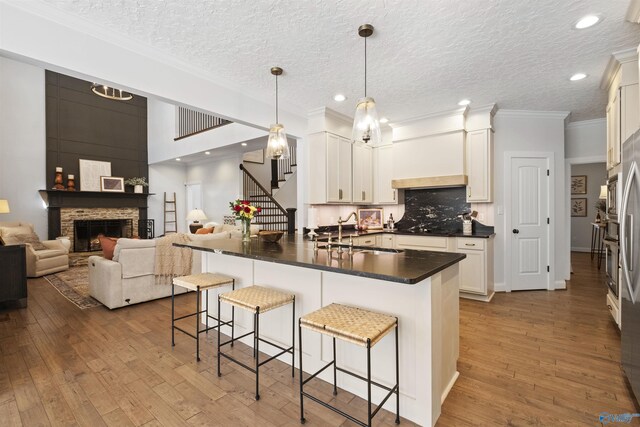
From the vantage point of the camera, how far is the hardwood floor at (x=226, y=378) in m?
1.89

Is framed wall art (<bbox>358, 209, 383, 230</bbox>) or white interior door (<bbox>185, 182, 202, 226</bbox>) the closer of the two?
framed wall art (<bbox>358, 209, 383, 230</bbox>)

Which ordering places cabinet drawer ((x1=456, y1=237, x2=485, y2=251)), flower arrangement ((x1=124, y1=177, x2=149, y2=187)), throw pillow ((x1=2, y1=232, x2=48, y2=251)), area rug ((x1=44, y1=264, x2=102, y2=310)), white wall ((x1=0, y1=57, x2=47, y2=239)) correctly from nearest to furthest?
area rug ((x1=44, y1=264, x2=102, y2=310)) → cabinet drawer ((x1=456, y1=237, x2=485, y2=251)) → throw pillow ((x1=2, y1=232, x2=48, y2=251)) → white wall ((x1=0, y1=57, x2=47, y2=239)) → flower arrangement ((x1=124, y1=177, x2=149, y2=187))

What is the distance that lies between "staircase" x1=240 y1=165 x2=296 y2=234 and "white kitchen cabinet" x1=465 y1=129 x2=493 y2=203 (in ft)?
11.8

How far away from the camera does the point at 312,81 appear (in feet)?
11.8

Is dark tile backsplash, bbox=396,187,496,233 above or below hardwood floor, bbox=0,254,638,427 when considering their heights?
above

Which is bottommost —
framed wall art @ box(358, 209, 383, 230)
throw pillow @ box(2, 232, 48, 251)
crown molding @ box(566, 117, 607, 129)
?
throw pillow @ box(2, 232, 48, 251)

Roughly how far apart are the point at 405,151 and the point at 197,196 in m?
6.86

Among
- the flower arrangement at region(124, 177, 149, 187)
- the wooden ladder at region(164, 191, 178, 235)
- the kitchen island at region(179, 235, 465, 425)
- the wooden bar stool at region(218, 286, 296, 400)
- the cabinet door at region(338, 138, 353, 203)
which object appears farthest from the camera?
the wooden ladder at region(164, 191, 178, 235)

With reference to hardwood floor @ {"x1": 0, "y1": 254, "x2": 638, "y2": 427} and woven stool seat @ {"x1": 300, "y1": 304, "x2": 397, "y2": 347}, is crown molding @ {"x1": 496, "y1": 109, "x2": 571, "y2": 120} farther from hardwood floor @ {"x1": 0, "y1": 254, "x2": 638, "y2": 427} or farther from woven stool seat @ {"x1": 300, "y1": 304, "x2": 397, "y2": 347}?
woven stool seat @ {"x1": 300, "y1": 304, "x2": 397, "y2": 347}

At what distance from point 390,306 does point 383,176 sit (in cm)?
392

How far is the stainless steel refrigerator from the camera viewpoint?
189cm

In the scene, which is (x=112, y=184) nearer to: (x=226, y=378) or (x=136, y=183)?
(x=136, y=183)

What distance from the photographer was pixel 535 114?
4699mm

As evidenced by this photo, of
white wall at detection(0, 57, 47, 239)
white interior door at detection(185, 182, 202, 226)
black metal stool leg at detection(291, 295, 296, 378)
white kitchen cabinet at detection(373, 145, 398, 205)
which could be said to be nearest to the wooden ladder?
white interior door at detection(185, 182, 202, 226)
